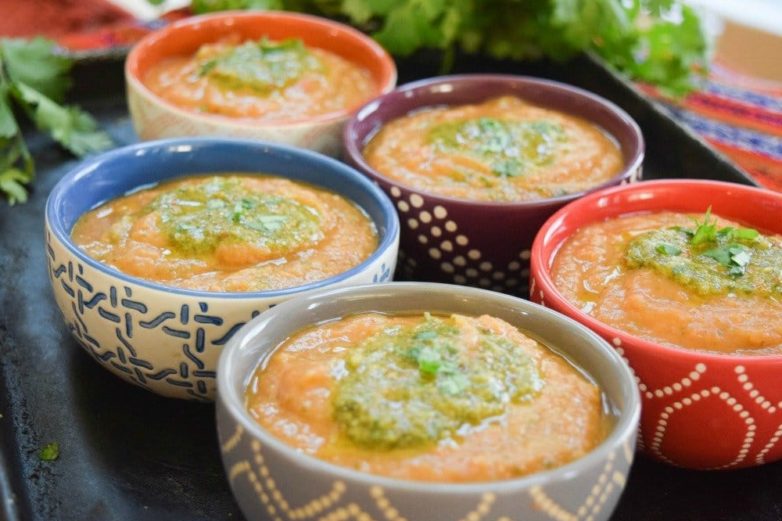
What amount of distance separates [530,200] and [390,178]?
0.38 meters

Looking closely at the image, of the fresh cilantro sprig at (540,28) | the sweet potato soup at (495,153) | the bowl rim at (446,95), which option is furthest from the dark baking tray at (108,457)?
the fresh cilantro sprig at (540,28)

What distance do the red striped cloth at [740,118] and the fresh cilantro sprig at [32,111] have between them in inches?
80.5

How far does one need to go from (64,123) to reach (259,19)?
78 centimetres

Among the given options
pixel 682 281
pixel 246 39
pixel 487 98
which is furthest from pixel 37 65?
pixel 682 281

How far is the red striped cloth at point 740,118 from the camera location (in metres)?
3.38

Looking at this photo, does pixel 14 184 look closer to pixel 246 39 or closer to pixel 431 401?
pixel 246 39

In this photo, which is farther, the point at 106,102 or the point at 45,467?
the point at 106,102

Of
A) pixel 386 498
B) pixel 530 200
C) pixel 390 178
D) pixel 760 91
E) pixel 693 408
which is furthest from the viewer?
pixel 760 91

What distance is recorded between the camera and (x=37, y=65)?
121 inches

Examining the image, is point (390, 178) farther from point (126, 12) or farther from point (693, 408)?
point (126, 12)

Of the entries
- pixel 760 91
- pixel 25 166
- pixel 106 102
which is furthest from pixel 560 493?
pixel 760 91

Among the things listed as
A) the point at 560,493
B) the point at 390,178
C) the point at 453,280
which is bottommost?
the point at 453,280

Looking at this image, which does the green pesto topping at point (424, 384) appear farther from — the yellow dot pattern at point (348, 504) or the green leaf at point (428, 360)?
the yellow dot pattern at point (348, 504)

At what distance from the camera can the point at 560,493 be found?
1.43m
